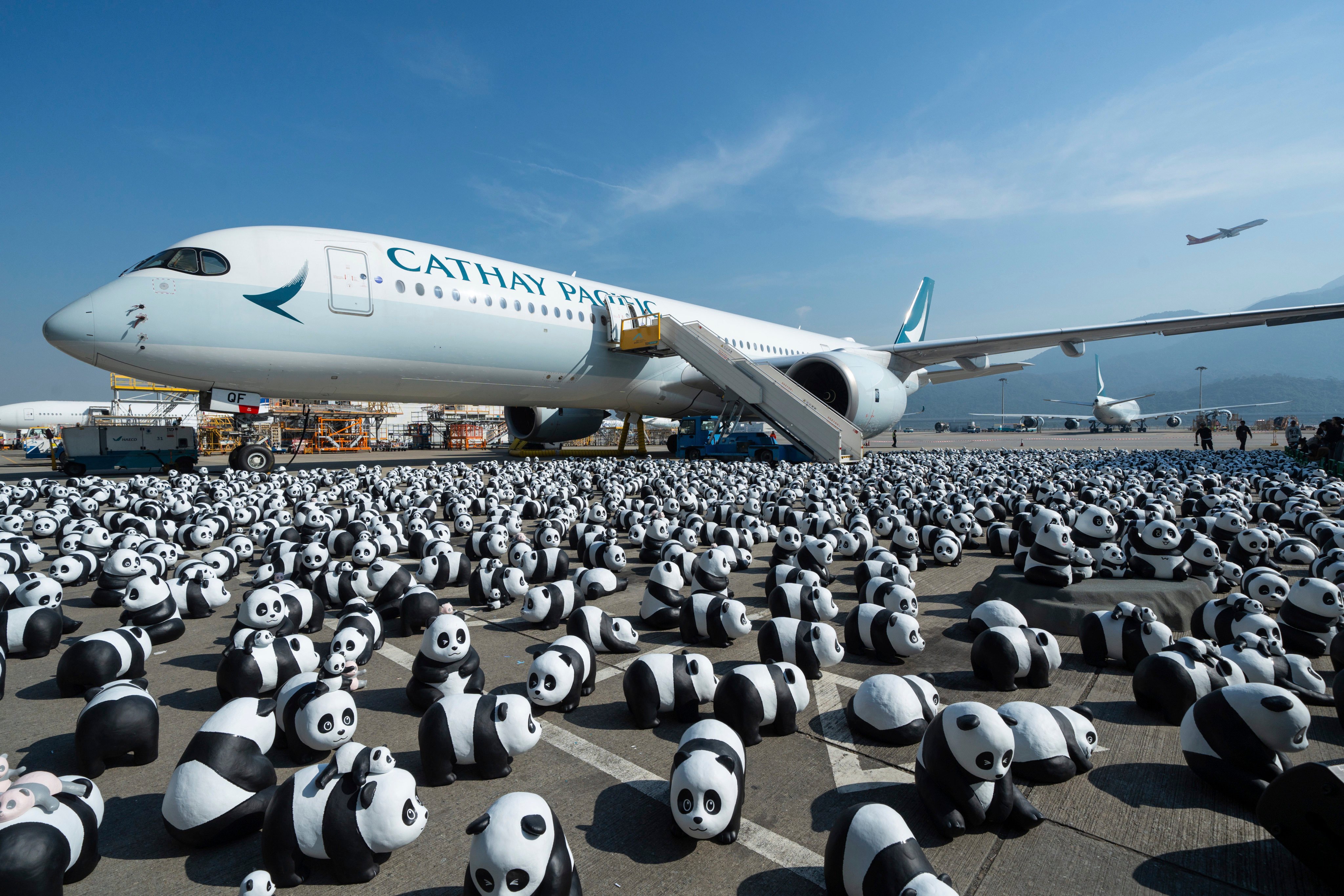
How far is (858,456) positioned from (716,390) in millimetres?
7375

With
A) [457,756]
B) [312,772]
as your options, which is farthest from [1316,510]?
[312,772]

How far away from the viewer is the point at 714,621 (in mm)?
5562

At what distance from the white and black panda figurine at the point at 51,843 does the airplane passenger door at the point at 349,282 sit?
15.0 metres

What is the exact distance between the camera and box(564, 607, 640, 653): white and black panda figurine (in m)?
5.34

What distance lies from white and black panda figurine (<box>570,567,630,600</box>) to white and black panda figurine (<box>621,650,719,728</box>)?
2725 millimetres

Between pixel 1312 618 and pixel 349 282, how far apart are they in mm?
18138

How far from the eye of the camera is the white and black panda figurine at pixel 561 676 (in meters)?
4.25

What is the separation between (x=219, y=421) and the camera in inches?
1885

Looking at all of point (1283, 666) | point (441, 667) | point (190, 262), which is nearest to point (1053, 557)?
point (1283, 666)

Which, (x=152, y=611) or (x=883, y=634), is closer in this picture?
(x=883, y=634)

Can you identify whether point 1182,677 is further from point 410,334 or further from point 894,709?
point 410,334

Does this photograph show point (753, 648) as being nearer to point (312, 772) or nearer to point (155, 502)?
point (312, 772)

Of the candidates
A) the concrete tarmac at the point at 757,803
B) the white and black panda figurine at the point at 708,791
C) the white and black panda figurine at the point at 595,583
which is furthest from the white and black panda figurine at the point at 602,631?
the white and black panda figurine at the point at 708,791

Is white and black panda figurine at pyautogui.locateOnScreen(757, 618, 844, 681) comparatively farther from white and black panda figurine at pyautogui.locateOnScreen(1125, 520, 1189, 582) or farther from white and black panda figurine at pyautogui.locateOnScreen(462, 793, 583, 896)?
white and black panda figurine at pyautogui.locateOnScreen(1125, 520, 1189, 582)
